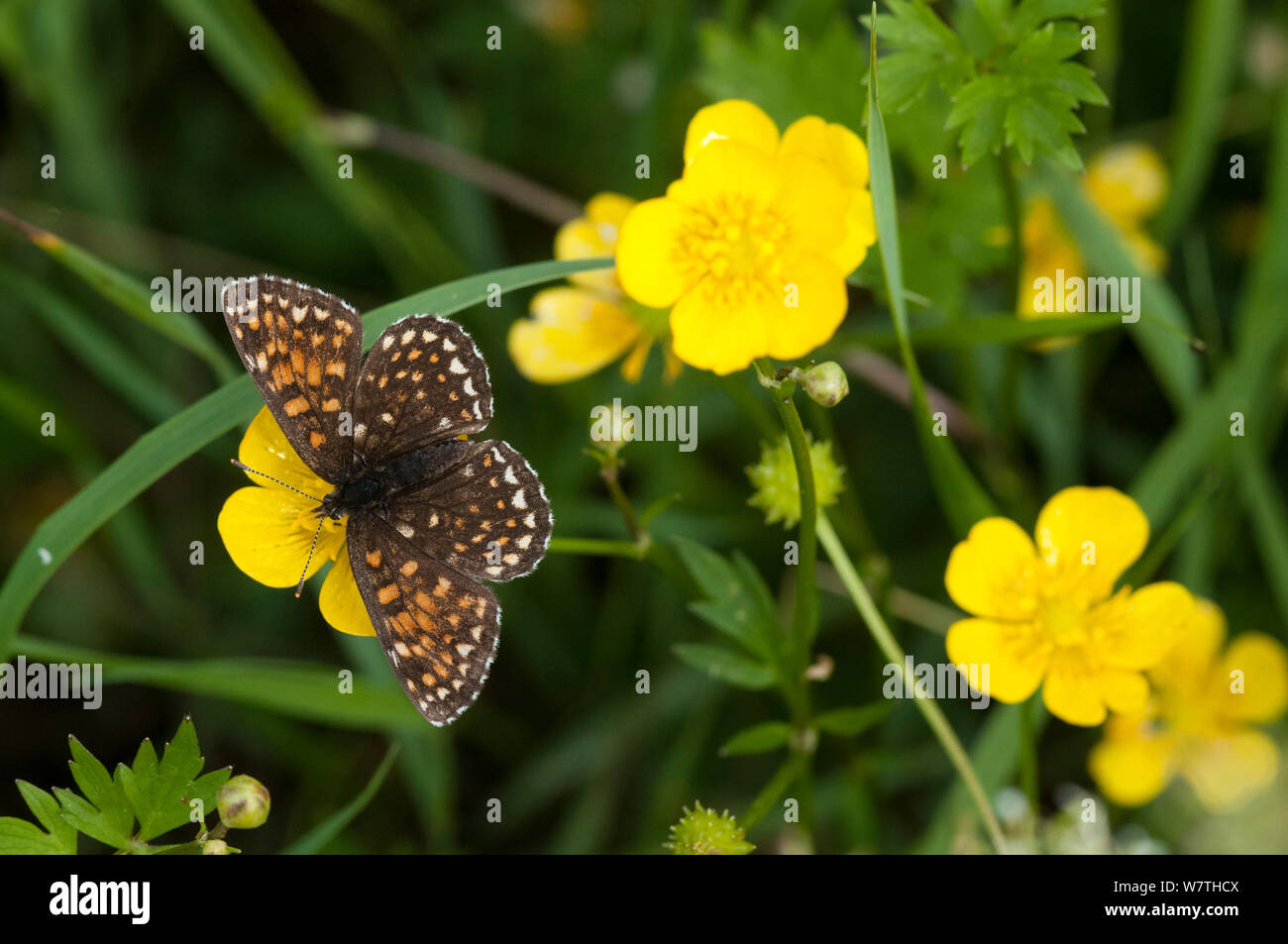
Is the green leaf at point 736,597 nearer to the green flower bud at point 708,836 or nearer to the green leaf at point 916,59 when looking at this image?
the green flower bud at point 708,836

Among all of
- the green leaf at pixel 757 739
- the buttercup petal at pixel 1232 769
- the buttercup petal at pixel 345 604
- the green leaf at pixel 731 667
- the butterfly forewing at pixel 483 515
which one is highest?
the butterfly forewing at pixel 483 515

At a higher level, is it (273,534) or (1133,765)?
(273,534)

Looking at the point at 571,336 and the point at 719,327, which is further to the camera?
the point at 571,336

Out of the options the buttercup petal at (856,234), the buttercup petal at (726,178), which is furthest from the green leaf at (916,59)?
the buttercup petal at (726,178)

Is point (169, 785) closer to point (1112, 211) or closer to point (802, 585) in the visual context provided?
point (802, 585)

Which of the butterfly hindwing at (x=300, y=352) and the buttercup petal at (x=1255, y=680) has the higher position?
the butterfly hindwing at (x=300, y=352)

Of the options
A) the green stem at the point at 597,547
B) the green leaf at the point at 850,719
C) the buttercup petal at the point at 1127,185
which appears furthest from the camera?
the buttercup petal at the point at 1127,185

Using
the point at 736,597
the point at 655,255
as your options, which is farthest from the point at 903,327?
the point at 736,597
